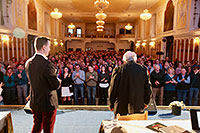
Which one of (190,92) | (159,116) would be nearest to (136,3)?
(190,92)

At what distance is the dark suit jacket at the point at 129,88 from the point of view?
290cm

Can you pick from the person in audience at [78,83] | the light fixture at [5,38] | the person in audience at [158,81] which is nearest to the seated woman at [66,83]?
the person in audience at [78,83]

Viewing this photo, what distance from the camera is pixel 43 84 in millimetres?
2348

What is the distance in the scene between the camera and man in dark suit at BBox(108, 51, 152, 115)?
114 inches

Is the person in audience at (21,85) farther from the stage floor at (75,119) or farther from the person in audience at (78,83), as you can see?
the person in audience at (78,83)

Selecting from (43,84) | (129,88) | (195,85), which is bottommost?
(195,85)

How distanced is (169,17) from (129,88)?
11.6 m

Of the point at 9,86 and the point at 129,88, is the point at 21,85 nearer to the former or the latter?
the point at 9,86

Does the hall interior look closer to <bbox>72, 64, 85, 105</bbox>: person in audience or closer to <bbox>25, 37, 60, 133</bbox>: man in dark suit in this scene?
<bbox>72, 64, 85, 105</bbox>: person in audience

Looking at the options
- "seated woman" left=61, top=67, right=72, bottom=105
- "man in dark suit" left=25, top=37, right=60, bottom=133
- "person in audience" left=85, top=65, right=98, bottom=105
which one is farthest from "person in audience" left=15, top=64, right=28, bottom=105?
"man in dark suit" left=25, top=37, right=60, bottom=133

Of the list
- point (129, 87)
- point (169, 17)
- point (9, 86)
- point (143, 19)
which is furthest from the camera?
point (143, 19)

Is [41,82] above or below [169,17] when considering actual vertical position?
below

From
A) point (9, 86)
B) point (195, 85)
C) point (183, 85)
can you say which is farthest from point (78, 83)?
point (195, 85)

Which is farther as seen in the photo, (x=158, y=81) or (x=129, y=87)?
(x=158, y=81)
